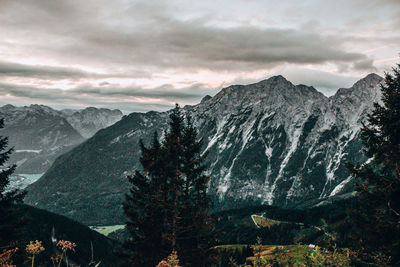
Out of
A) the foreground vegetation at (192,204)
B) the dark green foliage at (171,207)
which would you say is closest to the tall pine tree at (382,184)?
the foreground vegetation at (192,204)

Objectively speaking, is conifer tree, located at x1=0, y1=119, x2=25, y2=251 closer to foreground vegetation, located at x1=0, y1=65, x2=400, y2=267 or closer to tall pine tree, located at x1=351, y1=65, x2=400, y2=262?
foreground vegetation, located at x1=0, y1=65, x2=400, y2=267

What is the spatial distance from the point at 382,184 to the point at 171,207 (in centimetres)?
1655

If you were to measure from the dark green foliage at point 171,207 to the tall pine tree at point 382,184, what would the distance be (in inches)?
500

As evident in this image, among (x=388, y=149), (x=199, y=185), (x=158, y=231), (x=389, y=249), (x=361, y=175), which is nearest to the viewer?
(x=389, y=249)

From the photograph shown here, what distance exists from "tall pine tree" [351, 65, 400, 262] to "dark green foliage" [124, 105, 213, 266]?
12.7 meters

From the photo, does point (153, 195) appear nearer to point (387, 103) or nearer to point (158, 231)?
point (158, 231)

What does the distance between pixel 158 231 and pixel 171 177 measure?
4963mm

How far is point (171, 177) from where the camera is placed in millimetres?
28156

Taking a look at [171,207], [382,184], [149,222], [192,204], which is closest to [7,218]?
[149,222]

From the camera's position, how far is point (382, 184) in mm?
23141

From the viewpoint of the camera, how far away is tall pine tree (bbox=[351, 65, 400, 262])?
834 inches

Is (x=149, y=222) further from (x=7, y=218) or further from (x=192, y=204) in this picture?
(x=7, y=218)

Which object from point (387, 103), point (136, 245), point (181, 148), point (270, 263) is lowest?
point (136, 245)

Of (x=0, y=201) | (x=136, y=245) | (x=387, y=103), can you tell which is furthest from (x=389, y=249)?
(x=0, y=201)
